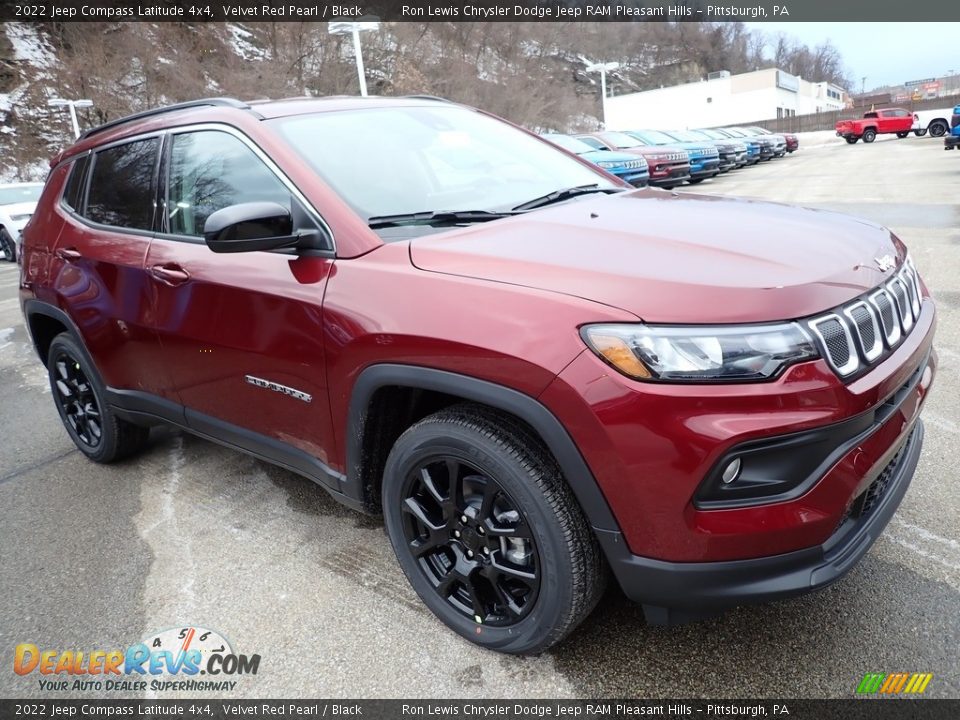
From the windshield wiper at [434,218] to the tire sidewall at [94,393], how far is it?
210cm

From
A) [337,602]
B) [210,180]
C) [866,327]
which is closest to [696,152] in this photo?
[210,180]

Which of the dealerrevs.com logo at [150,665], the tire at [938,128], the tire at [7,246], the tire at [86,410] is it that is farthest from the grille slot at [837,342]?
the tire at [938,128]

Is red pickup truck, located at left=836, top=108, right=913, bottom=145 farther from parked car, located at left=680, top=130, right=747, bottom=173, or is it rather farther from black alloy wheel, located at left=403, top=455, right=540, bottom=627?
black alloy wheel, located at left=403, top=455, right=540, bottom=627

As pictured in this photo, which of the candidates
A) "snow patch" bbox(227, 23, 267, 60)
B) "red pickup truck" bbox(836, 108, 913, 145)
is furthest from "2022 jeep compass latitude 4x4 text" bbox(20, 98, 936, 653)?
"snow patch" bbox(227, 23, 267, 60)

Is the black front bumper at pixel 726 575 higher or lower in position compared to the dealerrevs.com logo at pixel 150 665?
higher

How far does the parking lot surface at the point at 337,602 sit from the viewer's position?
2115mm

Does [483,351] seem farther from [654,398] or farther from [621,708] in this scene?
[621,708]

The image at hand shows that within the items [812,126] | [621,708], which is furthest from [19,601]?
[812,126]

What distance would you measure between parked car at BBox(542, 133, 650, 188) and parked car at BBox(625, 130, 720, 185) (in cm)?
362

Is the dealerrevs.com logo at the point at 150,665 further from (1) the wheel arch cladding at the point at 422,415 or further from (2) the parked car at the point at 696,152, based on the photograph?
(2) the parked car at the point at 696,152

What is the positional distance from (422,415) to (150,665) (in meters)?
1.23

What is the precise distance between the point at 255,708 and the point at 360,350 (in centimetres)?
113

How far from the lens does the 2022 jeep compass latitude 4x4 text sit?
169cm

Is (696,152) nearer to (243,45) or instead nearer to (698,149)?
(698,149)
